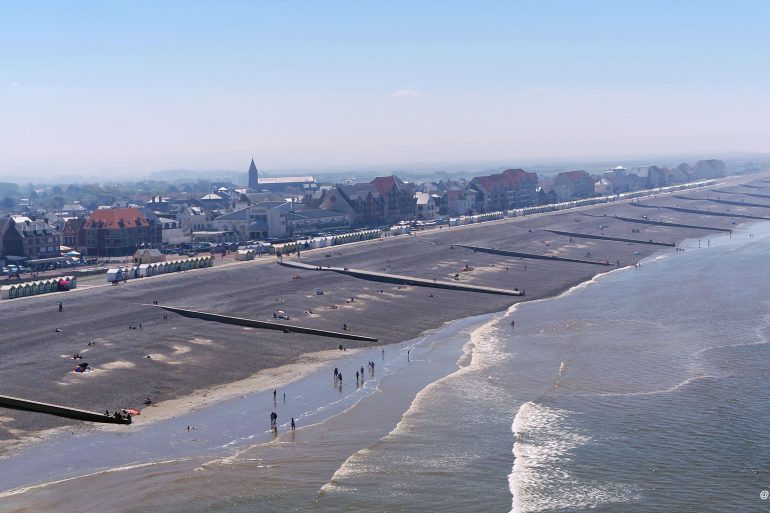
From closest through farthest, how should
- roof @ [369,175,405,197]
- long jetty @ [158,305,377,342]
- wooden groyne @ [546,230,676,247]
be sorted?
1. long jetty @ [158,305,377,342]
2. wooden groyne @ [546,230,676,247]
3. roof @ [369,175,405,197]

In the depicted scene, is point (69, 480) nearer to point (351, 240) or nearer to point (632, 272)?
point (632, 272)

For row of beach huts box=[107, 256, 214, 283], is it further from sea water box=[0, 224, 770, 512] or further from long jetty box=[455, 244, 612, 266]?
long jetty box=[455, 244, 612, 266]

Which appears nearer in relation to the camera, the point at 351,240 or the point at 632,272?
the point at 632,272

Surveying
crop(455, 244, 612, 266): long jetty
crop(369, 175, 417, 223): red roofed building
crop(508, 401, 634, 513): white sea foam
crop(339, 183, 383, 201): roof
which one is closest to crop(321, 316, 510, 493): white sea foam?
crop(508, 401, 634, 513): white sea foam

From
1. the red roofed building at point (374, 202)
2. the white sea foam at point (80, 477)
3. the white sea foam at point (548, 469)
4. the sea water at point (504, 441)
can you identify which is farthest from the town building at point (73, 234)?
the white sea foam at point (548, 469)

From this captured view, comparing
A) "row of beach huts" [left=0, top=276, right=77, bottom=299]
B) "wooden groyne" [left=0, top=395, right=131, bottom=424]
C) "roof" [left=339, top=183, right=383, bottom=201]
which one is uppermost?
"roof" [left=339, top=183, right=383, bottom=201]

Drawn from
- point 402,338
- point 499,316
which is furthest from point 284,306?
point 499,316
